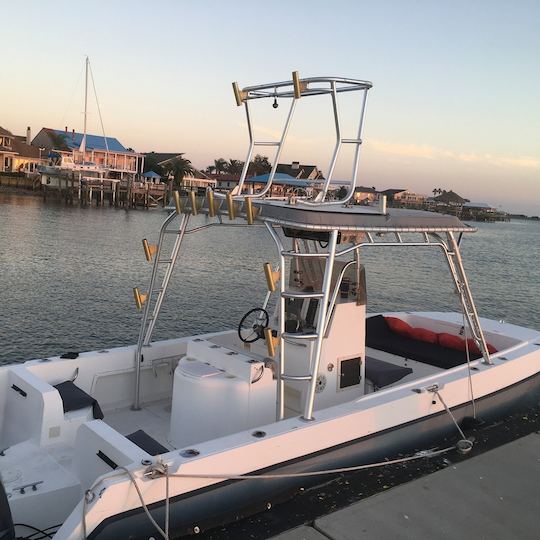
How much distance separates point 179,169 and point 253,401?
7675 centimetres

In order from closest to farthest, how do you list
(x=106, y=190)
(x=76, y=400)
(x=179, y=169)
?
(x=76, y=400)
(x=106, y=190)
(x=179, y=169)

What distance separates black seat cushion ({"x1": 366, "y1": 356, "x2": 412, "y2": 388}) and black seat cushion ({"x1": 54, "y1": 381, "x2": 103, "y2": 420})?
2.73 meters

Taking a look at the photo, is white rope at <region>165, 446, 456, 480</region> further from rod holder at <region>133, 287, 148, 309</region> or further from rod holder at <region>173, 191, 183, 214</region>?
rod holder at <region>173, 191, 183, 214</region>

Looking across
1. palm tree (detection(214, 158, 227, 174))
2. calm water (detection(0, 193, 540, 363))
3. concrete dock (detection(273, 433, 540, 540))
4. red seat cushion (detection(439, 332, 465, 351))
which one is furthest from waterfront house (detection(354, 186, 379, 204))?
palm tree (detection(214, 158, 227, 174))

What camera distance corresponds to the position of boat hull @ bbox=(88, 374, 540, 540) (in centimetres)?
369

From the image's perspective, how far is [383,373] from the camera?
19.8 ft

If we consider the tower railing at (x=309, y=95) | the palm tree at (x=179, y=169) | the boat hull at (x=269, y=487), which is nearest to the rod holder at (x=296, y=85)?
the tower railing at (x=309, y=95)

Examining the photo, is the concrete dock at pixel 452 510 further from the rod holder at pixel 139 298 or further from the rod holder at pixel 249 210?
the rod holder at pixel 139 298

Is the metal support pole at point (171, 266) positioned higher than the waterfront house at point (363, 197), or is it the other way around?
the waterfront house at point (363, 197)

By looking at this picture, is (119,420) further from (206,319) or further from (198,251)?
(198,251)

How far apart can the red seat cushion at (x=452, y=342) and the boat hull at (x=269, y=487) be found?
851mm

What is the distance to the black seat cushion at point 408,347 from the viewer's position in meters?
6.75

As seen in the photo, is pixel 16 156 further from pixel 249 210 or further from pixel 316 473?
pixel 316 473

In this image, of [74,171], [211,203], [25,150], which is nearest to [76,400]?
[211,203]
